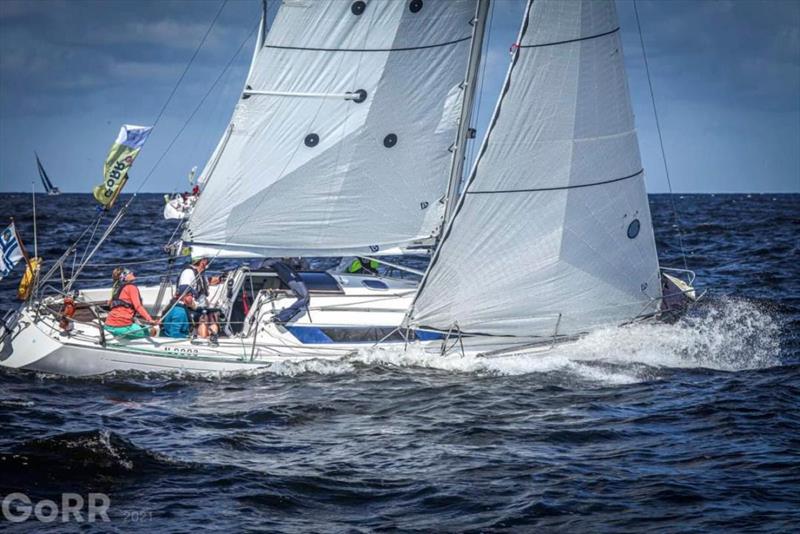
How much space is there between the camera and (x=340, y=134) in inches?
757

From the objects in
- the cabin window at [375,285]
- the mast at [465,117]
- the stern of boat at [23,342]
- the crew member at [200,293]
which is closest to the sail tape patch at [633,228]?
the mast at [465,117]

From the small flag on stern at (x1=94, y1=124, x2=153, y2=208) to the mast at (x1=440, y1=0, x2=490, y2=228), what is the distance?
5.73 m

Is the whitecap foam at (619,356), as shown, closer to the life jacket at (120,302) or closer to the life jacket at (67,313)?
the life jacket at (120,302)

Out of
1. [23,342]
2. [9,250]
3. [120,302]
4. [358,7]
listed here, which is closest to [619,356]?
[358,7]

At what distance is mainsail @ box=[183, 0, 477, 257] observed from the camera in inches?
738

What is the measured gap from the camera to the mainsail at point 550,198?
17.2 meters

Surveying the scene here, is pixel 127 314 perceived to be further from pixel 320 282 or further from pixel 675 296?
pixel 675 296

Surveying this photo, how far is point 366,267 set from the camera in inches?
866

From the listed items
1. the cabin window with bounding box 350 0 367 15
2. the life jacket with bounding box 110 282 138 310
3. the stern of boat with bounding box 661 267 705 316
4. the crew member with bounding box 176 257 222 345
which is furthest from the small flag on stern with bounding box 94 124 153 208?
the stern of boat with bounding box 661 267 705 316

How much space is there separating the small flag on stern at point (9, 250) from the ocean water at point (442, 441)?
6.60 ft

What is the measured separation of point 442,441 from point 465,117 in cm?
739

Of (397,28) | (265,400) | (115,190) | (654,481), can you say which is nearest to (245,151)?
(115,190)

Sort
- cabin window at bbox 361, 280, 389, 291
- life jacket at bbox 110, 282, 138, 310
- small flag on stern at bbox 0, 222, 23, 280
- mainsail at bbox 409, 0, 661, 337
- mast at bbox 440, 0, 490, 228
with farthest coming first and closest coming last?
cabin window at bbox 361, 280, 389, 291 → mast at bbox 440, 0, 490, 228 → life jacket at bbox 110, 282, 138, 310 → mainsail at bbox 409, 0, 661, 337 → small flag on stern at bbox 0, 222, 23, 280

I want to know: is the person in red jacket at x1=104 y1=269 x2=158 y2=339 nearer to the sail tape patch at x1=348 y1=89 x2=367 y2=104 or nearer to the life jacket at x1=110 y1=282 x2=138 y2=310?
the life jacket at x1=110 y1=282 x2=138 y2=310
